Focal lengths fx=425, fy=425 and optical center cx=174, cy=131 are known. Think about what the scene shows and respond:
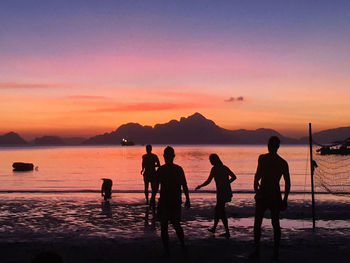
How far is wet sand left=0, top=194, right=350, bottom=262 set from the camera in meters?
8.95

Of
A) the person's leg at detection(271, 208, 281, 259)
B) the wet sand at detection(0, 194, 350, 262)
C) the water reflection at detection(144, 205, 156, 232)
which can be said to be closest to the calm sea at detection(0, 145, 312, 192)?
the wet sand at detection(0, 194, 350, 262)

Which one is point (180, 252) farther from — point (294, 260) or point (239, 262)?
point (294, 260)

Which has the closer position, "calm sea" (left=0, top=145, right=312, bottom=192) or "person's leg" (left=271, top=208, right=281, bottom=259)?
"person's leg" (left=271, top=208, right=281, bottom=259)

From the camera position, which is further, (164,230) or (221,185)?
(221,185)

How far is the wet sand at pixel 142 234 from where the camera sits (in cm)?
895

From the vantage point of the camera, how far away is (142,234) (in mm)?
11445

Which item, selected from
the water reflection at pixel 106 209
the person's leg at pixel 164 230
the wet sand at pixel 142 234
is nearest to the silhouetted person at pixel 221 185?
the wet sand at pixel 142 234

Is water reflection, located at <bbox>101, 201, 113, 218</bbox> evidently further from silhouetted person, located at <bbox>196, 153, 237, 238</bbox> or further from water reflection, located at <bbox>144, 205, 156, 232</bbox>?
silhouetted person, located at <bbox>196, 153, 237, 238</bbox>

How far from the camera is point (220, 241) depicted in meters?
10.3

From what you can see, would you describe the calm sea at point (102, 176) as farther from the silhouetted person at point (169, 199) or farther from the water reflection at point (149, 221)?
the silhouetted person at point (169, 199)

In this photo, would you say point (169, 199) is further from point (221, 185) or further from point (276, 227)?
point (221, 185)

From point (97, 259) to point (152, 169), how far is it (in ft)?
22.3

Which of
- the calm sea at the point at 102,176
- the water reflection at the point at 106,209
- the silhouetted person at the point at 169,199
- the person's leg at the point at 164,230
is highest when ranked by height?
the silhouetted person at the point at 169,199

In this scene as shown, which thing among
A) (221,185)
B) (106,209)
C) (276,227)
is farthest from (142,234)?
(106,209)
